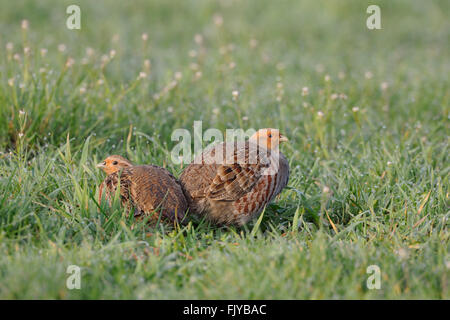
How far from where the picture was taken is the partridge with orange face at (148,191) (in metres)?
4.02

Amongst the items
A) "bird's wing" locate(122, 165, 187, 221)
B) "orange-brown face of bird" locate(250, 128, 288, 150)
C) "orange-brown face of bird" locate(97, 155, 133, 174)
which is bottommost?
"bird's wing" locate(122, 165, 187, 221)

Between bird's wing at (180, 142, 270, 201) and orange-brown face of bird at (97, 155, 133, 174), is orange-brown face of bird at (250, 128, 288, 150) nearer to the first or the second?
bird's wing at (180, 142, 270, 201)

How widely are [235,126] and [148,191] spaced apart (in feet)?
6.91

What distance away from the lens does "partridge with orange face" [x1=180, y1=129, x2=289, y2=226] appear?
13.8ft

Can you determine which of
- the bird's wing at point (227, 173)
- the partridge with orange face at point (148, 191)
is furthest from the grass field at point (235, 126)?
the bird's wing at point (227, 173)

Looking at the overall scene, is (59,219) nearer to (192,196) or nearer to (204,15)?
(192,196)

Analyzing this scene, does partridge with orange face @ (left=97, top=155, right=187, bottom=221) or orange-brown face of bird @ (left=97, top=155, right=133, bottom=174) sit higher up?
orange-brown face of bird @ (left=97, top=155, right=133, bottom=174)

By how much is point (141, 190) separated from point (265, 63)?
4705 mm

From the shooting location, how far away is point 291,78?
786 centimetres

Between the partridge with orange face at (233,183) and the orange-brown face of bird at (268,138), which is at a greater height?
the orange-brown face of bird at (268,138)

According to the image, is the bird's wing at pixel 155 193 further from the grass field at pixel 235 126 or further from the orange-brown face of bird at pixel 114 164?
the orange-brown face of bird at pixel 114 164

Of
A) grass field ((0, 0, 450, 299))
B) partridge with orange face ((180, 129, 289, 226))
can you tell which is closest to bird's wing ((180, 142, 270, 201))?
partridge with orange face ((180, 129, 289, 226))

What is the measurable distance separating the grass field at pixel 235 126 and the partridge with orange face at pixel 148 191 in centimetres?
11

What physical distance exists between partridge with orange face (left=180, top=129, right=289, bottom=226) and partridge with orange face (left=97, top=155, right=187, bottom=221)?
0.14 m
